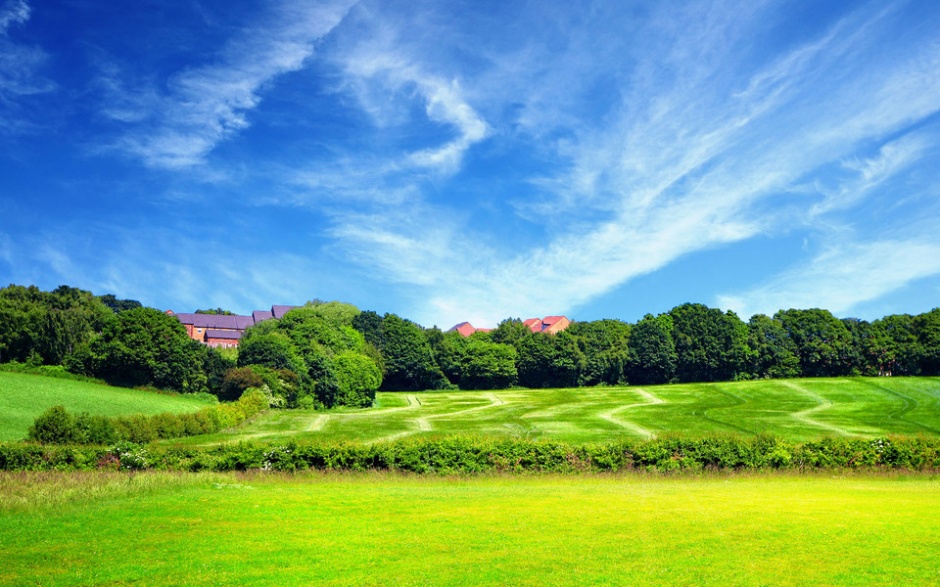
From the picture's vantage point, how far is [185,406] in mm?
77000

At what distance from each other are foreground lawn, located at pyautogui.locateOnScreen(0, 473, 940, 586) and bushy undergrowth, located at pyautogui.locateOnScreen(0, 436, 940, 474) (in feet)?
→ 14.5

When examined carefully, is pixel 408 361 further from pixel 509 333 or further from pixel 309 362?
pixel 309 362

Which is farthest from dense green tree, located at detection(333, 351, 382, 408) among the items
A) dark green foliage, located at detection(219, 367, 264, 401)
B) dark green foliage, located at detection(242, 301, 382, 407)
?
dark green foliage, located at detection(219, 367, 264, 401)

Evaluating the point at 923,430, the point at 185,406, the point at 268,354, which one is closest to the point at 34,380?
the point at 185,406

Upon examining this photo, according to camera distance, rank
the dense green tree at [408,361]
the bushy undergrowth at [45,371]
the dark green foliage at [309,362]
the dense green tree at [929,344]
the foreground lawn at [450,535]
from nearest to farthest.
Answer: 1. the foreground lawn at [450,535]
2. the bushy undergrowth at [45,371]
3. the dark green foliage at [309,362]
4. the dense green tree at [929,344]
5. the dense green tree at [408,361]

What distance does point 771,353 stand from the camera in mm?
124688

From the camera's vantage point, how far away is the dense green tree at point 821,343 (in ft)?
397

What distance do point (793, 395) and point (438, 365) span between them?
226 feet

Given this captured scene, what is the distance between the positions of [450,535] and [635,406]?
2614 inches

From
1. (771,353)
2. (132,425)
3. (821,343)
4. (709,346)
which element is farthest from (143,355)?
(821,343)

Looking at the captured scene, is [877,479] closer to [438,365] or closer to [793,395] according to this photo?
[793,395]

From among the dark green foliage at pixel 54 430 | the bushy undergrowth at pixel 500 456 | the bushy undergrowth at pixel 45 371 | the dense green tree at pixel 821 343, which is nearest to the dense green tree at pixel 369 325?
the bushy undergrowth at pixel 45 371

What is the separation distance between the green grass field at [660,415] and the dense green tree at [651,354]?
2716cm

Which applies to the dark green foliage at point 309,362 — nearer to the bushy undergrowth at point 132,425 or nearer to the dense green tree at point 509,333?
the bushy undergrowth at point 132,425
